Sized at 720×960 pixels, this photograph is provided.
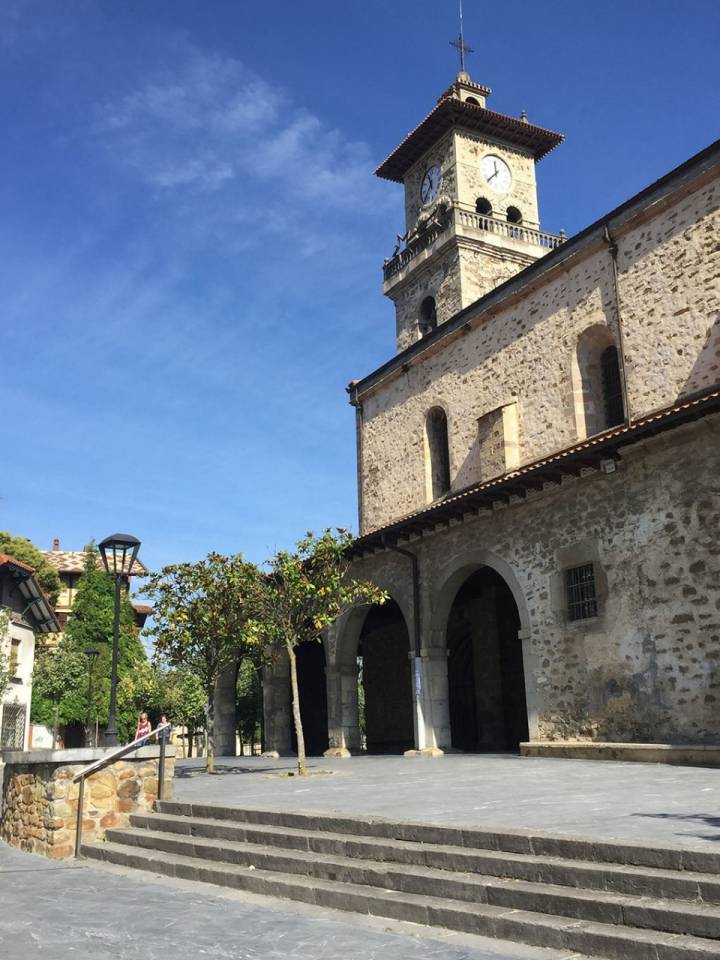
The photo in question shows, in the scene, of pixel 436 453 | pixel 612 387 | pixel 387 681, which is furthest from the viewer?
→ pixel 387 681

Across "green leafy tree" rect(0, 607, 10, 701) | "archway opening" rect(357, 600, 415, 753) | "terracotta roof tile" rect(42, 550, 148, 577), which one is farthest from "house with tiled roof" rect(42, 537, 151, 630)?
"archway opening" rect(357, 600, 415, 753)

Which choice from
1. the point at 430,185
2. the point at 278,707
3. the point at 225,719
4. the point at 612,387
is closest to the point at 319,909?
the point at 612,387

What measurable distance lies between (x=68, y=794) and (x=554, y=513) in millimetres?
9526

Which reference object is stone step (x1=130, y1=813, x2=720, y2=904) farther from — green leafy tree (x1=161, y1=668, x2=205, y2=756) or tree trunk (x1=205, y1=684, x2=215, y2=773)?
green leafy tree (x1=161, y1=668, x2=205, y2=756)

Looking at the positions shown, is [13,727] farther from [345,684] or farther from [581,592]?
[581,592]

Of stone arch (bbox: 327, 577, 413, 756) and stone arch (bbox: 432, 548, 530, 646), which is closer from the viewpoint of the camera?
stone arch (bbox: 432, 548, 530, 646)

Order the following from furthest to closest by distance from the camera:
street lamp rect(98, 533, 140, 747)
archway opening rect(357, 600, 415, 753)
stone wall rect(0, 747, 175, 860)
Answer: archway opening rect(357, 600, 415, 753)
street lamp rect(98, 533, 140, 747)
stone wall rect(0, 747, 175, 860)

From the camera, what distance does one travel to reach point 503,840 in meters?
6.28

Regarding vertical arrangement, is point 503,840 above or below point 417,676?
below

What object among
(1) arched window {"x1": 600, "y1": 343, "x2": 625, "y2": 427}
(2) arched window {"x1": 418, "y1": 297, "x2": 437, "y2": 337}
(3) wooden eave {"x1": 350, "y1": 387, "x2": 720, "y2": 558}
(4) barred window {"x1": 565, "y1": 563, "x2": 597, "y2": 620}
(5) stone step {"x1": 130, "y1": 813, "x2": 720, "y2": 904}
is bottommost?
(5) stone step {"x1": 130, "y1": 813, "x2": 720, "y2": 904}

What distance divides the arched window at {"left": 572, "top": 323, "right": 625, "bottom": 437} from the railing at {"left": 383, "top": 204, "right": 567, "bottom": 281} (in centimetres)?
1320

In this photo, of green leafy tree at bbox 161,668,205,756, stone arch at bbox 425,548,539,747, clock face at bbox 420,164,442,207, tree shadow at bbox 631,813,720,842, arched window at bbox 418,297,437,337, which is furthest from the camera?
green leafy tree at bbox 161,668,205,756

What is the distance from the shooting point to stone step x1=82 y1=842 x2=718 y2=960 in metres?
4.61

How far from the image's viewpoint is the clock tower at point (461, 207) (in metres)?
31.2
